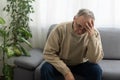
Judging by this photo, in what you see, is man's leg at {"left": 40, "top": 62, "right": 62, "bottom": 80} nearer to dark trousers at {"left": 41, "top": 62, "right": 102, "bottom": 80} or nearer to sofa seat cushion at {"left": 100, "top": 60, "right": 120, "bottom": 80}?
dark trousers at {"left": 41, "top": 62, "right": 102, "bottom": 80}

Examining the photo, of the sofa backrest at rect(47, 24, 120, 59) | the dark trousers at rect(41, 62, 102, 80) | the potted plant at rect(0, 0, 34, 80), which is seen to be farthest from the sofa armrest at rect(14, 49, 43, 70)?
the sofa backrest at rect(47, 24, 120, 59)

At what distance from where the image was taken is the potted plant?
3.01 meters

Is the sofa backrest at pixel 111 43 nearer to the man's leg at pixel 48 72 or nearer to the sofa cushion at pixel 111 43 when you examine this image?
the sofa cushion at pixel 111 43

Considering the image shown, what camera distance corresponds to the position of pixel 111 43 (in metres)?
3.05

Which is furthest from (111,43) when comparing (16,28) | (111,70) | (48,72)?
(16,28)

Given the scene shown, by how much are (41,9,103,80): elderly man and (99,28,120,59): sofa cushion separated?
2.15 feet

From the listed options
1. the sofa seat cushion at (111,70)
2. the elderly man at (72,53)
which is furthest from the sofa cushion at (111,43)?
the elderly man at (72,53)

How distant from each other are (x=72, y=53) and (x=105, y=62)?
0.64m

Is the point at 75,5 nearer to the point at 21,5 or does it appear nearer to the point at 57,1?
the point at 57,1

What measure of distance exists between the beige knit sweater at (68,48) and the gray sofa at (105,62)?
0.19 m

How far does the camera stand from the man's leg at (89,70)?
2314 mm

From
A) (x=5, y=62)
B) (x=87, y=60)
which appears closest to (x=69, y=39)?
(x=87, y=60)

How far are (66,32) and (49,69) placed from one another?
40 cm

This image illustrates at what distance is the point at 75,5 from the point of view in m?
3.24
